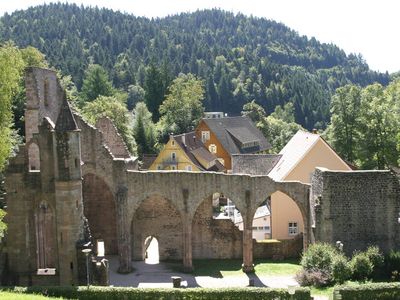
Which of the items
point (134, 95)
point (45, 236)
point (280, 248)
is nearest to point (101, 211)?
point (45, 236)

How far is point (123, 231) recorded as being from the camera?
117 ft

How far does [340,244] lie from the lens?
31.2m

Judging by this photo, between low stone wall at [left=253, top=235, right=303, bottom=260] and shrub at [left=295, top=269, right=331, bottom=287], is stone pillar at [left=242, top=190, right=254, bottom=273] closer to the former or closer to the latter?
low stone wall at [left=253, top=235, right=303, bottom=260]

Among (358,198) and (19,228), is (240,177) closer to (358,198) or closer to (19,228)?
(358,198)

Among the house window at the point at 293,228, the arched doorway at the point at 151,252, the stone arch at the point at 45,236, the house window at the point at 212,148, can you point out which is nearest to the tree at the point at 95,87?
the house window at the point at 212,148

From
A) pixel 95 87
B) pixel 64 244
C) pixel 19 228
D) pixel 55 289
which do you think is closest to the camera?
pixel 55 289

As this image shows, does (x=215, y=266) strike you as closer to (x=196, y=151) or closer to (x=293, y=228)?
(x=293, y=228)

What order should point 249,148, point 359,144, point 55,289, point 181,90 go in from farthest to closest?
point 181,90
point 249,148
point 359,144
point 55,289

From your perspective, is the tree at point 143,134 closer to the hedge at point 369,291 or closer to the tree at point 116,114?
the tree at point 116,114

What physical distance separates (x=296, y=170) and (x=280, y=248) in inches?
226

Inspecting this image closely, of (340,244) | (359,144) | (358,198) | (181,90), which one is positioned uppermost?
(181,90)

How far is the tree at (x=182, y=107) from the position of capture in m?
92.6

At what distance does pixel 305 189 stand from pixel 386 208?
4.79 metres

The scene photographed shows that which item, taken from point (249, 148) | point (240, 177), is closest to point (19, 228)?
point (240, 177)
